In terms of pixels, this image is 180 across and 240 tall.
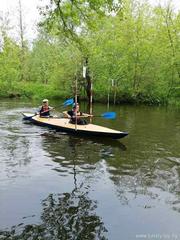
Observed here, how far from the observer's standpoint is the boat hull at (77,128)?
1500 centimetres

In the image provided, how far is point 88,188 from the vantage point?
912 centimetres

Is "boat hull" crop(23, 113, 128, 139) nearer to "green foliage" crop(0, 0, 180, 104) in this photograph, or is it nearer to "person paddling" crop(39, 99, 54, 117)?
"person paddling" crop(39, 99, 54, 117)

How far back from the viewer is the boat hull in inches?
591

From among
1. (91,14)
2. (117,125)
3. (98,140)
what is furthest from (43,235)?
(117,125)

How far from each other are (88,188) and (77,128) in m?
7.02

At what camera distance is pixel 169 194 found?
872cm

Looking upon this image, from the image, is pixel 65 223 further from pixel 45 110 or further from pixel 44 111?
pixel 45 110

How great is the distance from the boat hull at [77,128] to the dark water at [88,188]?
0.40 meters

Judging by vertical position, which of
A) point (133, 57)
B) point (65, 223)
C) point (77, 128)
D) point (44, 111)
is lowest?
point (65, 223)

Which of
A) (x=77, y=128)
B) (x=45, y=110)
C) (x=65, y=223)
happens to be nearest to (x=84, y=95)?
(x=45, y=110)

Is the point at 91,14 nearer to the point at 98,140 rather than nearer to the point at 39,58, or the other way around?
the point at 98,140

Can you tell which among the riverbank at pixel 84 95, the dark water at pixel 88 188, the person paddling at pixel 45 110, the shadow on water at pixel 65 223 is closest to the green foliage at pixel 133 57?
the riverbank at pixel 84 95

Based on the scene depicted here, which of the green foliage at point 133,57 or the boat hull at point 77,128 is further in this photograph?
the green foliage at point 133,57

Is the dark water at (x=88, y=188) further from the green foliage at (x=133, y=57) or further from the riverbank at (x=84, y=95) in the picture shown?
the riverbank at (x=84, y=95)
